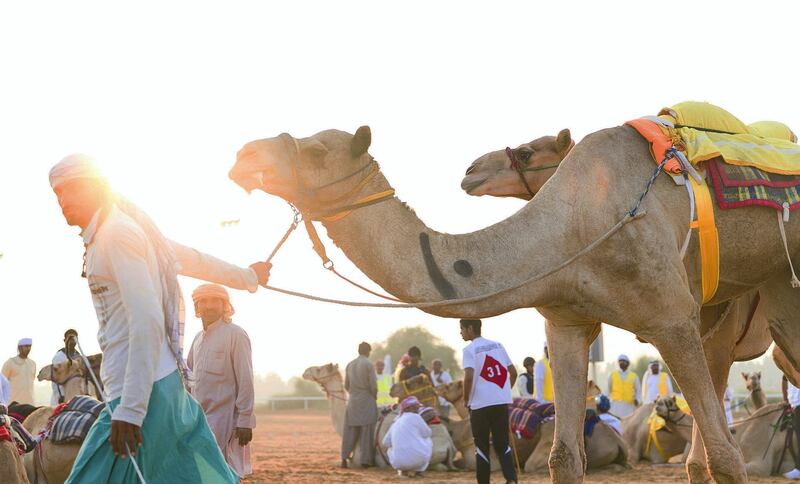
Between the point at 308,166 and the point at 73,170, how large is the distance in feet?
5.27

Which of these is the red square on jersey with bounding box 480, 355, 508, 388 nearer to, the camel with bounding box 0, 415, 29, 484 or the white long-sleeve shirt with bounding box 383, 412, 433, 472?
the white long-sleeve shirt with bounding box 383, 412, 433, 472

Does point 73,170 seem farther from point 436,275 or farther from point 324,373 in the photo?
point 324,373

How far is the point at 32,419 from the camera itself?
9891 millimetres

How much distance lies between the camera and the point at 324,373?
74.4ft

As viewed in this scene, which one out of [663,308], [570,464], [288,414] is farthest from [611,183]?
[288,414]

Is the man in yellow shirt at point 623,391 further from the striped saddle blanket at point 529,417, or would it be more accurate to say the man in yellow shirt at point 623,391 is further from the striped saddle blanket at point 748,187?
the striped saddle blanket at point 748,187

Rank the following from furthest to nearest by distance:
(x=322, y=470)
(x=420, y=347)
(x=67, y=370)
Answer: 1. (x=420, y=347)
2. (x=322, y=470)
3. (x=67, y=370)

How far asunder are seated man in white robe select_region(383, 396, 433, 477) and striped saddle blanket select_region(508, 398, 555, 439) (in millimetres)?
1417

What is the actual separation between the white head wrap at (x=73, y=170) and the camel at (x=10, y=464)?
3.58 metres

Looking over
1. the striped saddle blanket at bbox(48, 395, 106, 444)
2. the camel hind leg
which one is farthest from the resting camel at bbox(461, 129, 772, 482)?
the striped saddle blanket at bbox(48, 395, 106, 444)

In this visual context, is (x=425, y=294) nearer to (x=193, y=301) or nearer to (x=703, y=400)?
(x=703, y=400)

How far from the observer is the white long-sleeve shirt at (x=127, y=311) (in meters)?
4.27

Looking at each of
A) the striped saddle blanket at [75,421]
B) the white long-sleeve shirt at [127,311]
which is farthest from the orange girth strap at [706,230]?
the striped saddle blanket at [75,421]

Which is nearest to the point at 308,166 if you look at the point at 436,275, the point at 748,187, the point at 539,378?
the point at 436,275
